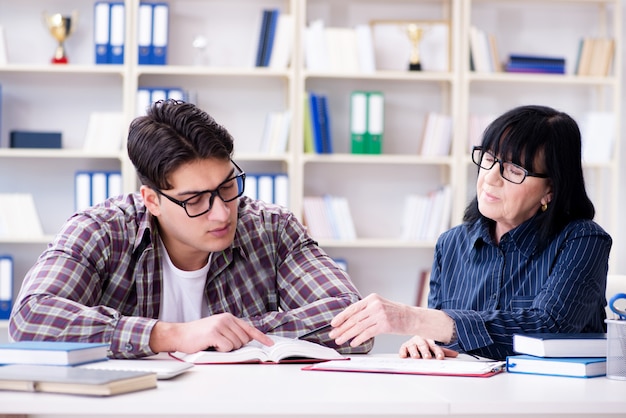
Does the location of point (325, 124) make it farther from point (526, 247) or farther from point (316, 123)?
point (526, 247)

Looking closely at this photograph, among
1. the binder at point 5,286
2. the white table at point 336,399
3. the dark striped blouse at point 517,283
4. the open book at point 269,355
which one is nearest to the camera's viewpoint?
the white table at point 336,399

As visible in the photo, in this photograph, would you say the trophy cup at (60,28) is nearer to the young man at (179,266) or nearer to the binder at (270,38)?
the binder at (270,38)

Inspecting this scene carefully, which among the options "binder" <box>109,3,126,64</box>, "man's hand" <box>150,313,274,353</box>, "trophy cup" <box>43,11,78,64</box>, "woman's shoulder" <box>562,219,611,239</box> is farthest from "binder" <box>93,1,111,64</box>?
"woman's shoulder" <box>562,219,611,239</box>

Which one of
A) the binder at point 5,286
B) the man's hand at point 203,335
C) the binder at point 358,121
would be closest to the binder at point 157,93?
the binder at point 358,121

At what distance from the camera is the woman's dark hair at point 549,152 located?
2086mm

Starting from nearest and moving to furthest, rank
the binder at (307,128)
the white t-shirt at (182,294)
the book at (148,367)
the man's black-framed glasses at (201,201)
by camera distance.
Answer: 1. the book at (148,367)
2. the man's black-framed glasses at (201,201)
3. the white t-shirt at (182,294)
4. the binder at (307,128)

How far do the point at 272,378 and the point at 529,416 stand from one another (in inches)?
17.2

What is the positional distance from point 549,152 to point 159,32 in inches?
95.9

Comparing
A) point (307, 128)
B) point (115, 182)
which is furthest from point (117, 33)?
point (307, 128)

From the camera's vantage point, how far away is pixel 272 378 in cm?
152

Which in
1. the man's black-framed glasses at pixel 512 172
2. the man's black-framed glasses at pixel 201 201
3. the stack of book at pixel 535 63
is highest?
the stack of book at pixel 535 63

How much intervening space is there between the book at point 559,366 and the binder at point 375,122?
2.58 meters

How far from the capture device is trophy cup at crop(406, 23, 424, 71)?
4.21 m

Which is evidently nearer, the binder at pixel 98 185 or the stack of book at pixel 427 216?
the binder at pixel 98 185
